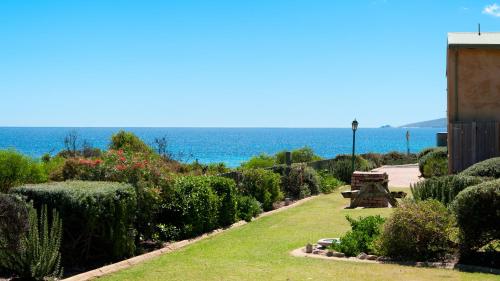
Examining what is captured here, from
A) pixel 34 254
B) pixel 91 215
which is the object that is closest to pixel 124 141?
pixel 91 215

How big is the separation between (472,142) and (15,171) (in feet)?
45.8

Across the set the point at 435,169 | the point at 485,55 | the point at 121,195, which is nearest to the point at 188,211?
the point at 121,195

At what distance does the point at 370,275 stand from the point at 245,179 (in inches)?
395

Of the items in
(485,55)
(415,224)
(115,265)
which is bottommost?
(115,265)

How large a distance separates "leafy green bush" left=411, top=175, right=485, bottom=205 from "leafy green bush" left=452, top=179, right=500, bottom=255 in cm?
345

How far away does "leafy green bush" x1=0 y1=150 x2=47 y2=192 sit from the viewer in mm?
17359

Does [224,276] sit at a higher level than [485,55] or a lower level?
lower

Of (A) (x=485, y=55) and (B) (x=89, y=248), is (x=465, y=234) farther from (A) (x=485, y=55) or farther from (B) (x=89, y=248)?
(A) (x=485, y=55)

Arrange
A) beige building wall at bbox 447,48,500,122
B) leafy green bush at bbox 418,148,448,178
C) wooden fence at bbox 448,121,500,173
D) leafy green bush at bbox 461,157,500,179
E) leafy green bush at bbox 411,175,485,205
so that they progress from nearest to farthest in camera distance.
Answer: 1. leafy green bush at bbox 411,175,485,205
2. leafy green bush at bbox 461,157,500,179
3. wooden fence at bbox 448,121,500,173
4. beige building wall at bbox 447,48,500,122
5. leafy green bush at bbox 418,148,448,178

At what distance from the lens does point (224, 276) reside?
9062 millimetres

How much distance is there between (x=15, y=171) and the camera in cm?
1761

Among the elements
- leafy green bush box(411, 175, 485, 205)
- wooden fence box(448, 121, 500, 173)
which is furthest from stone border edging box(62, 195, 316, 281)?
wooden fence box(448, 121, 500, 173)

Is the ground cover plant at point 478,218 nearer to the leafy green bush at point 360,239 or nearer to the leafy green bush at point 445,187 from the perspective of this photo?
the leafy green bush at point 360,239

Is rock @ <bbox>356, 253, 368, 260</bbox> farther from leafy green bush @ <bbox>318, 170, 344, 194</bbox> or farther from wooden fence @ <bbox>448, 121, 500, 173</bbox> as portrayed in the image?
leafy green bush @ <bbox>318, 170, 344, 194</bbox>
